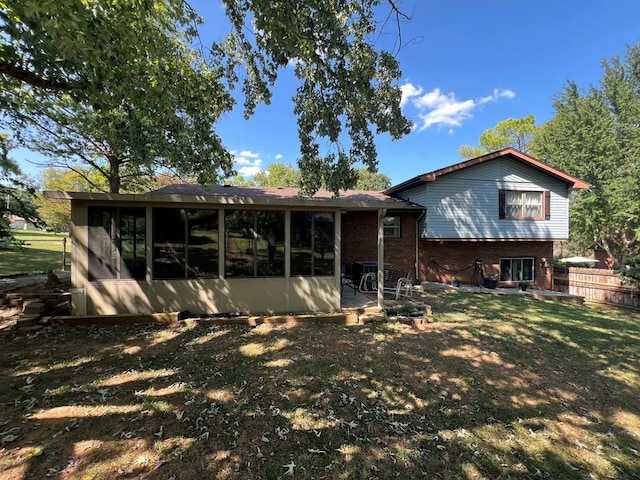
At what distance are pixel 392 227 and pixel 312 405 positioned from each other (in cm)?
1025

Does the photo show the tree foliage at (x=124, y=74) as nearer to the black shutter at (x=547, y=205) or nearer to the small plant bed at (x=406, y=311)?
the small plant bed at (x=406, y=311)

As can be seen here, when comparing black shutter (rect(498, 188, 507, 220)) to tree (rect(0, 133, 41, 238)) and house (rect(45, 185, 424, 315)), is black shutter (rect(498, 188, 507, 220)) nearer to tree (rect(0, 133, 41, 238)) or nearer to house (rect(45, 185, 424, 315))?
house (rect(45, 185, 424, 315))

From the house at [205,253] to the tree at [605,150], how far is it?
2157cm

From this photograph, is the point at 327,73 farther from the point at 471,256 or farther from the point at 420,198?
the point at 471,256

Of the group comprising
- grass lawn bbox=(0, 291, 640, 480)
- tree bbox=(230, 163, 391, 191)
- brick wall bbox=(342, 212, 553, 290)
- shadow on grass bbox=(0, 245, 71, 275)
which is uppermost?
tree bbox=(230, 163, 391, 191)

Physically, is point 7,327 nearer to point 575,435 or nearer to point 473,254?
point 575,435

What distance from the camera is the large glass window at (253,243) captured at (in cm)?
706

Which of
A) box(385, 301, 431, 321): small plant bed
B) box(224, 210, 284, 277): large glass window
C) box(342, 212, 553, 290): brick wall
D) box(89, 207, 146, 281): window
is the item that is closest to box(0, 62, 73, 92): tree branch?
box(89, 207, 146, 281): window

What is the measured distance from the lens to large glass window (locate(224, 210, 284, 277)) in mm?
7059

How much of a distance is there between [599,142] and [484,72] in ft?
36.6

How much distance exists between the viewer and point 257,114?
25.2ft

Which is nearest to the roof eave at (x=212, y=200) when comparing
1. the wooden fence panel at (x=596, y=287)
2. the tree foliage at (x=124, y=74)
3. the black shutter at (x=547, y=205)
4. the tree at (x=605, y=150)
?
the tree foliage at (x=124, y=74)

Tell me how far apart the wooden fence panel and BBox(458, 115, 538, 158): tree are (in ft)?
57.6

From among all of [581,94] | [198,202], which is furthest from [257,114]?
[581,94]
